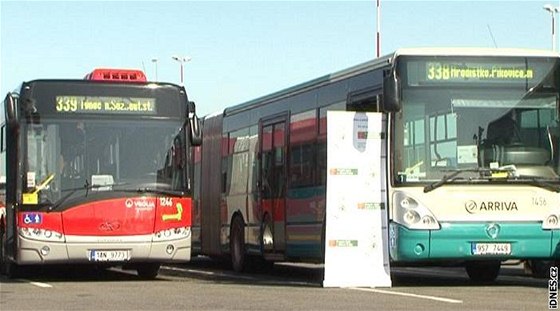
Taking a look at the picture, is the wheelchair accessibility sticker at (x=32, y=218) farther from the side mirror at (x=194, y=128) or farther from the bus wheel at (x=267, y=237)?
the bus wheel at (x=267, y=237)

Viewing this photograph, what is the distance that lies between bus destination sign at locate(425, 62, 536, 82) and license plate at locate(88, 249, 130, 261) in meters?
5.67

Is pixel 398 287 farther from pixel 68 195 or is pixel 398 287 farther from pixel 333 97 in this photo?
pixel 68 195

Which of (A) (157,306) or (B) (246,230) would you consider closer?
(A) (157,306)

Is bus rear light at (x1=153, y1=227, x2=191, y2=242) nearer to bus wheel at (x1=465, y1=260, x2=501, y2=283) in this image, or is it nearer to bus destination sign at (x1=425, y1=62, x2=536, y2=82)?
bus wheel at (x1=465, y1=260, x2=501, y2=283)

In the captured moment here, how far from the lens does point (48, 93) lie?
20.6m

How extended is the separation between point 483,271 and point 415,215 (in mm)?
3313

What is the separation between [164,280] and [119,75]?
11.3ft

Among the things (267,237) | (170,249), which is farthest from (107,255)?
(267,237)

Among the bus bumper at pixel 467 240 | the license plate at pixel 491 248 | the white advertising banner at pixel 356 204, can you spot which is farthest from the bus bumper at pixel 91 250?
the license plate at pixel 491 248

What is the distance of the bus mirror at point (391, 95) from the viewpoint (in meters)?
17.5

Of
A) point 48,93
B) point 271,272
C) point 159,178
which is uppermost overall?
point 48,93

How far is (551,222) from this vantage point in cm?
1806

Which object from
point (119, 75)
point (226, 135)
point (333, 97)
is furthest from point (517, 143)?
point (226, 135)

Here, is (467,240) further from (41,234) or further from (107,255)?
(41,234)
